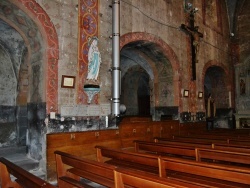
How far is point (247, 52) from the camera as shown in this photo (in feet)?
42.2

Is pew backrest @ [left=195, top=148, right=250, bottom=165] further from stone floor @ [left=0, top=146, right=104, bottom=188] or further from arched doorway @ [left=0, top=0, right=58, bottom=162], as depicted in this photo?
arched doorway @ [left=0, top=0, right=58, bottom=162]

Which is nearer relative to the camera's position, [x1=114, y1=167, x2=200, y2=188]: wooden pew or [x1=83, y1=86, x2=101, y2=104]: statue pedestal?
[x1=114, y1=167, x2=200, y2=188]: wooden pew

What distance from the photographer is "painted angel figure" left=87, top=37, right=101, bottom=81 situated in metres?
5.85

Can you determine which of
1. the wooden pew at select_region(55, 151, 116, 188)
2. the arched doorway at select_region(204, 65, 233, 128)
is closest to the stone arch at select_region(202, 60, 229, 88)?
the arched doorway at select_region(204, 65, 233, 128)

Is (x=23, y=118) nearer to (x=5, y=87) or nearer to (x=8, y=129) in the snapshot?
(x=8, y=129)

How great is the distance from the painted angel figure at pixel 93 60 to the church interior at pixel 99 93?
27mm

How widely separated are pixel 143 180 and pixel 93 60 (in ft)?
14.1

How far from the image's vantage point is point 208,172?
2.55 metres

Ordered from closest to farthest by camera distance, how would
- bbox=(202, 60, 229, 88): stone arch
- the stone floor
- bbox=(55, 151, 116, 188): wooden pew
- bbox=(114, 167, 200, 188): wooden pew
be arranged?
bbox=(114, 167, 200, 188): wooden pew
bbox=(55, 151, 116, 188): wooden pew
the stone floor
bbox=(202, 60, 229, 88): stone arch

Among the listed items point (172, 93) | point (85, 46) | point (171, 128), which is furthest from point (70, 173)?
point (172, 93)

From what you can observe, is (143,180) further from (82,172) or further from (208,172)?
(82,172)

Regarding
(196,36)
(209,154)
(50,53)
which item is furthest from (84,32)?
(196,36)

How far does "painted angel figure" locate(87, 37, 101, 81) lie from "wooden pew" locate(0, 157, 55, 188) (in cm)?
332

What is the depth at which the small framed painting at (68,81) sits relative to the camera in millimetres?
5410
